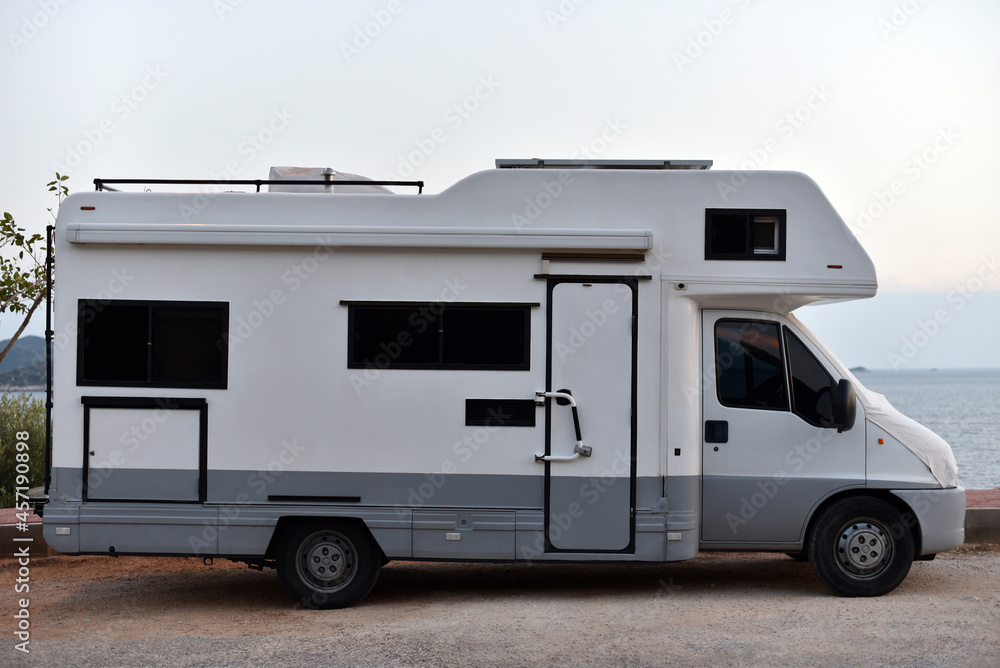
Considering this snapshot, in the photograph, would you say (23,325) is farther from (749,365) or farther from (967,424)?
(967,424)

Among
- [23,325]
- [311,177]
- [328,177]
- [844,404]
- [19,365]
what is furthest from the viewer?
[19,365]

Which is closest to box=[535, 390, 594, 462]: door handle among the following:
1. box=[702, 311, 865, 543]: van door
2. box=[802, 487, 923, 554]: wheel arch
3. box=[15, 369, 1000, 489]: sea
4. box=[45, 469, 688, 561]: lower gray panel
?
box=[45, 469, 688, 561]: lower gray panel

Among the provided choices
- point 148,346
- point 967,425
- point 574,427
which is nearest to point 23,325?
point 148,346

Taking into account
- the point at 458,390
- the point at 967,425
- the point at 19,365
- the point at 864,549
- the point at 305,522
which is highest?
the point at 19,365

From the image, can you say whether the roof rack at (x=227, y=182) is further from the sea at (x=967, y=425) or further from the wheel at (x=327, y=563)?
the sea at (x=967, y=425)

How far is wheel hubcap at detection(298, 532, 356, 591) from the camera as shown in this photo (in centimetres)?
694

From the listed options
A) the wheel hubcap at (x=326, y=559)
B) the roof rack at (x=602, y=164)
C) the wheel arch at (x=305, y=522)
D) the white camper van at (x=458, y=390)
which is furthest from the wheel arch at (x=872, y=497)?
the wheel hubcap at (x=326, y=559)

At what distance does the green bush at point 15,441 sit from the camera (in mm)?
12031

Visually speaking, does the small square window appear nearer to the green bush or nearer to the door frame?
the door frame

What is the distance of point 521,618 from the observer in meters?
6.52

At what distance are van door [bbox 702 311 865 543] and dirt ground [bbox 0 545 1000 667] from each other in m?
0.63

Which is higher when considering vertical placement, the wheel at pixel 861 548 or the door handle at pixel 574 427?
the door handle at pixel 574 427

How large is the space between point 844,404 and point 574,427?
1.95 m

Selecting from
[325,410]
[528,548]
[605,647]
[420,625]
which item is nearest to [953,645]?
[605,647]
